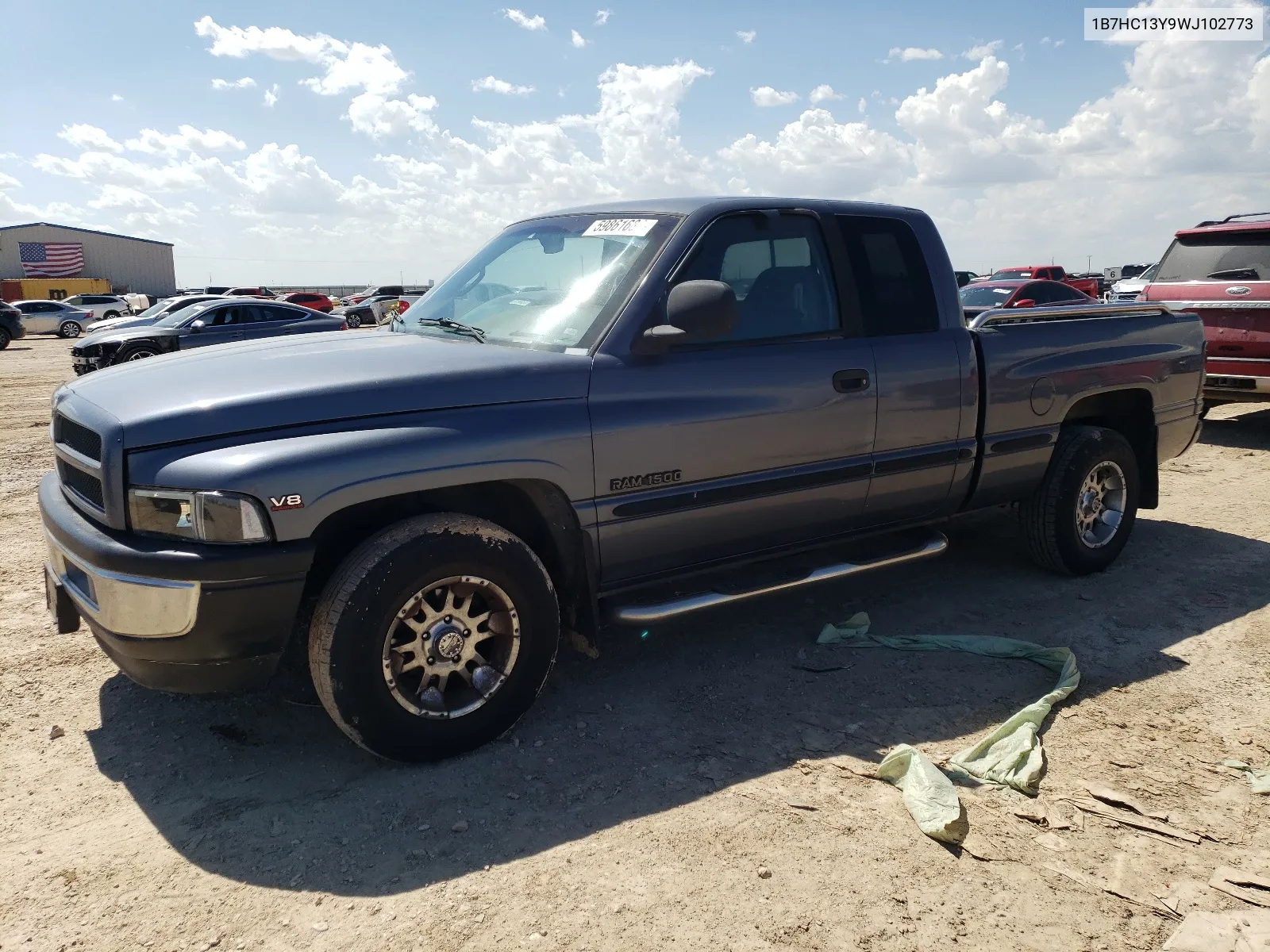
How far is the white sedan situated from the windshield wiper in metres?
36.7

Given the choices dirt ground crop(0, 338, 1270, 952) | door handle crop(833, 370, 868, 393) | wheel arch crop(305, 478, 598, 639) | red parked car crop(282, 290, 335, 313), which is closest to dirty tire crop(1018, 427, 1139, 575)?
dirt ground crop(0, 338, 1270, 952)

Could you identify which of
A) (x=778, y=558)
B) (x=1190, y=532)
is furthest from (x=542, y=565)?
(x=1190, y=532)

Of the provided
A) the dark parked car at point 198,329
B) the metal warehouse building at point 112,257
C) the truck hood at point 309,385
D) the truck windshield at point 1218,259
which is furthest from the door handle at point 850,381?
the metal warehouse building at point 112,257

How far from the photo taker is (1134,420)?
5492 mm

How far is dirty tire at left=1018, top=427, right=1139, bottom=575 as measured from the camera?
4.97 meters

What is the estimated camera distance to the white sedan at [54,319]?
34.7 metres

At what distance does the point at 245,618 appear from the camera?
9.30 feet

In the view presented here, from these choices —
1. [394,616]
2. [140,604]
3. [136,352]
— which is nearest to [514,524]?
[394,616]

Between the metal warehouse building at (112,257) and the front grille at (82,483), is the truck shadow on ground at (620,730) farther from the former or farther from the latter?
the metal warehouse building at (112,257)

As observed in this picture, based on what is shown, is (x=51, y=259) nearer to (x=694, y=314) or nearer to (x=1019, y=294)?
(x=1019, y=294)

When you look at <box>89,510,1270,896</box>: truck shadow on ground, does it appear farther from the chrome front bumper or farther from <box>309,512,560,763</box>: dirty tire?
the chrome front bumper

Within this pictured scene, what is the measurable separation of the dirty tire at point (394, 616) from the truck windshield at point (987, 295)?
15745 millimetres

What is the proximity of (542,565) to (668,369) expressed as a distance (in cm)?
87

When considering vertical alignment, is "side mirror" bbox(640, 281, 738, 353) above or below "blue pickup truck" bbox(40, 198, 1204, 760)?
above
